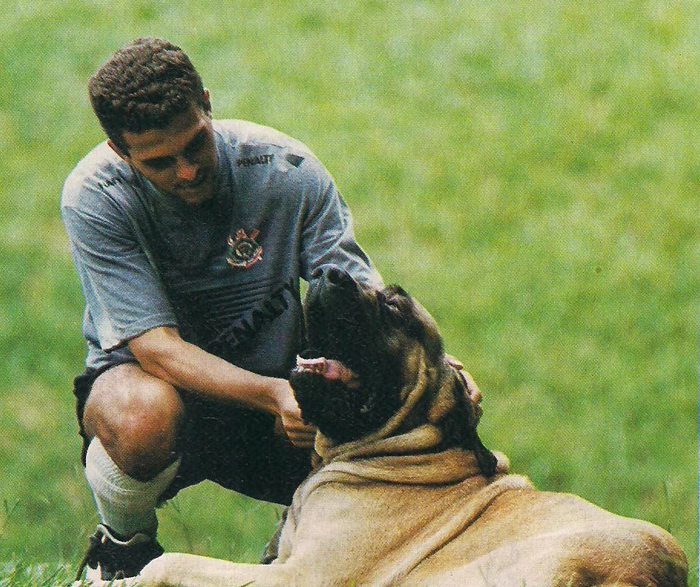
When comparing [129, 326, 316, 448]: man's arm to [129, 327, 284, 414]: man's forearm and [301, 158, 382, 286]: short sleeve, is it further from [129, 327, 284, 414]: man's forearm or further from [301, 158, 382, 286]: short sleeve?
[301, 158, 382, 286]: short sleeve

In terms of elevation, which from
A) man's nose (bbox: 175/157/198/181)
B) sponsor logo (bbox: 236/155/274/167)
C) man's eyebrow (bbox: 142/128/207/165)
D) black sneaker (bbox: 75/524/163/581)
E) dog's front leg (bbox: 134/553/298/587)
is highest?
man's eyebrow (bbox: 142/128/207/165)

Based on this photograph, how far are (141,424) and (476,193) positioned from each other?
1724 mm

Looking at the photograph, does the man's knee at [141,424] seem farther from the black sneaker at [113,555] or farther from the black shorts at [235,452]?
the black sneaker at [113,555]

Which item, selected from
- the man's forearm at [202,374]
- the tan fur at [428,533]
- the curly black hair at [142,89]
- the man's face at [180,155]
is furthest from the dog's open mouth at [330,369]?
the curly black hair at [142,89]

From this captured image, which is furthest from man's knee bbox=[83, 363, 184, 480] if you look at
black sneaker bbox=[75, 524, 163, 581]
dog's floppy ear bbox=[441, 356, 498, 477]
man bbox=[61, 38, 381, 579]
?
dog's floppy ear bbox=[441, 356, 498, 477]

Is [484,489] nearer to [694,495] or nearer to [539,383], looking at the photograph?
[539,383]

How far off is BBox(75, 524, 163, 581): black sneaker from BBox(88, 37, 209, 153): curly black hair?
3.57ft

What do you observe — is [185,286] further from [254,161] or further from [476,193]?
[476,193]

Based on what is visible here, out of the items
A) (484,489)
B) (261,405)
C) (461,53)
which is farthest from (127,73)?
(461,53)

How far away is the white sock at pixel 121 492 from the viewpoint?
3131 millimetres

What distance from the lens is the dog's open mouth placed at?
9.09 ft

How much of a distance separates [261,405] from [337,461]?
28 centimetres

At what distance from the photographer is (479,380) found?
13.3 ft

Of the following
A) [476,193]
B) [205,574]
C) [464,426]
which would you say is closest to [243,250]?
[464,426]
